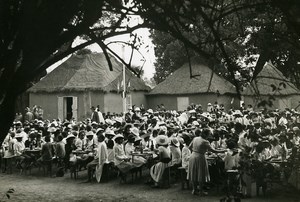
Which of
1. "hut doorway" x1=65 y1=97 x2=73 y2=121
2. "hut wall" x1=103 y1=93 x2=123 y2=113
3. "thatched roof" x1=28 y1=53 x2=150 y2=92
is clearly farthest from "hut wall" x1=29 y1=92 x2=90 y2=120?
"hut wall" x1=103 y1=93 x2=123 y2=113

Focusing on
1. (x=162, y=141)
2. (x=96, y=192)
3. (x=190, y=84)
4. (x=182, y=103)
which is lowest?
(x=96, y=192)

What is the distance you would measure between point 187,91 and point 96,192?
74.2 ft

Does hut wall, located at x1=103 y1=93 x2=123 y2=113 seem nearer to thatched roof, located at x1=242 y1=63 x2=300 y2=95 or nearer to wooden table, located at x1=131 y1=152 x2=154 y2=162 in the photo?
thatched roof, located at x1=242 y1=63 x2=300 y2=95

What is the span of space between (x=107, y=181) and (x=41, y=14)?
10569 mm

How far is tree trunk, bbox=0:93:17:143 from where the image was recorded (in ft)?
13.9

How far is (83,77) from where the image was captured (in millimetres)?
32906

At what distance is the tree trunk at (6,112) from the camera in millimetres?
4234

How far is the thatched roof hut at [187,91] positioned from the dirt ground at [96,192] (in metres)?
19.9

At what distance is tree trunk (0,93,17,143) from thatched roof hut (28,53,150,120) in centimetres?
2684

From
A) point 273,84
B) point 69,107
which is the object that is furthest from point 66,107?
point 273,84

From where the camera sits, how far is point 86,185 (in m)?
13.6

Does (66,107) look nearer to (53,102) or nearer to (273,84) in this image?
(53,102)

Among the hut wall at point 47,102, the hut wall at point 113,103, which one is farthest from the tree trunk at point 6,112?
the hut wall at point 47,102

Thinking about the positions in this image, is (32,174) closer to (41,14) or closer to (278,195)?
(278,195)
